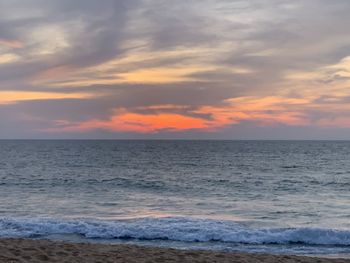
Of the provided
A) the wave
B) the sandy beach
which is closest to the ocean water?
the wave

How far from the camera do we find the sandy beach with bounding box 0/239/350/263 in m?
11.5

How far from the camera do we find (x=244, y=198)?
30812 mm

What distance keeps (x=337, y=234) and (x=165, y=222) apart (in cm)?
785

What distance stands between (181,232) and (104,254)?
20.4 ft

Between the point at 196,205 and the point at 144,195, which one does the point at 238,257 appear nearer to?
the point at 196,205

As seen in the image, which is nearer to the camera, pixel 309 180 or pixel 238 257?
pixel 238 257

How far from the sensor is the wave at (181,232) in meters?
17.2

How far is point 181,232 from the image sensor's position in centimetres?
1806

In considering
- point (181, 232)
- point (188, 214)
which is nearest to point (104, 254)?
point (181, 232)

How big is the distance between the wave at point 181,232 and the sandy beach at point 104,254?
3.96m

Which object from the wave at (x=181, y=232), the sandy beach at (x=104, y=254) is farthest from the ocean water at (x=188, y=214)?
the sandy beach at (x=104, y=254)

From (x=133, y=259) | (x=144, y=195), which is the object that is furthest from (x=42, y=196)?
(x=133, y=259)

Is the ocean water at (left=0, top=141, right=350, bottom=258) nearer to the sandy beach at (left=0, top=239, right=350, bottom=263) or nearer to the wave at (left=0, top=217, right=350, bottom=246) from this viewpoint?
the wave at (left=0, top=217, right=350, bottom=246)

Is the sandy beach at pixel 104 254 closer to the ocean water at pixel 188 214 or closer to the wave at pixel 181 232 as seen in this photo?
the ocean water at pixel 188 214
